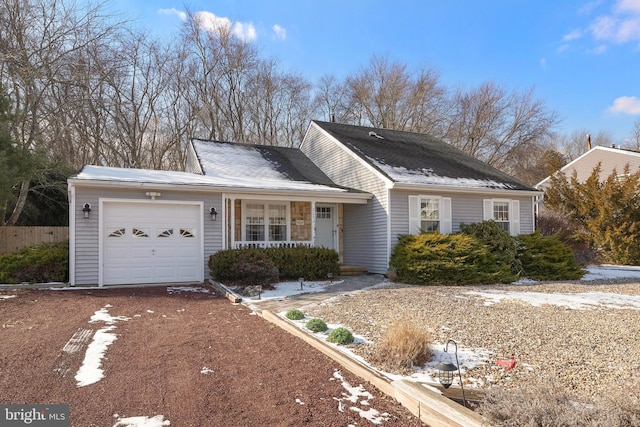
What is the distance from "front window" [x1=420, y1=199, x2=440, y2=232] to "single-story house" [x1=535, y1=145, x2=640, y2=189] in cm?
1199

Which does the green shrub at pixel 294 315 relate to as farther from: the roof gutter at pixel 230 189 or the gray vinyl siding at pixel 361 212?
the gray vinyl siding at pixel 361 212

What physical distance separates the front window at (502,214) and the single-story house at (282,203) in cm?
4

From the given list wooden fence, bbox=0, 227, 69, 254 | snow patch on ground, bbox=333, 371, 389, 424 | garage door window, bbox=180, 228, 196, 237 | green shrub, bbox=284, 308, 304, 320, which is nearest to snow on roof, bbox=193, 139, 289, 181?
garage door window, bbox=180, 228, 196, 237

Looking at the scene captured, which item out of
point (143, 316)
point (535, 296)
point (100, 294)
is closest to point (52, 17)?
point (100, 294)

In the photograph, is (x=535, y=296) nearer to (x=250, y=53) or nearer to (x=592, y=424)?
(x=592, y=424)

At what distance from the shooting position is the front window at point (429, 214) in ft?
43.5

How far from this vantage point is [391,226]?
12.7 m

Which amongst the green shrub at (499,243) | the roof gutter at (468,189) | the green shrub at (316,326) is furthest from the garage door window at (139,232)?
the green shrub at (499,243)

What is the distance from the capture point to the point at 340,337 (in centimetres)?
518

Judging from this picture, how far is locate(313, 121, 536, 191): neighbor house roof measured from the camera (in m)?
13.5

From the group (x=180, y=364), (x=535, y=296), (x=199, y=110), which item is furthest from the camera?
(x=199, y=110)

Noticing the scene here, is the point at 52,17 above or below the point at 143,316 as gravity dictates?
above

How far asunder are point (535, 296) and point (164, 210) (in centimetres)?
905

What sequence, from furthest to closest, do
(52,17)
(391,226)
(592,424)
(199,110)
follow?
1. (199,110)
2. (52,17)
3. (391,226)
4. (592,424)
